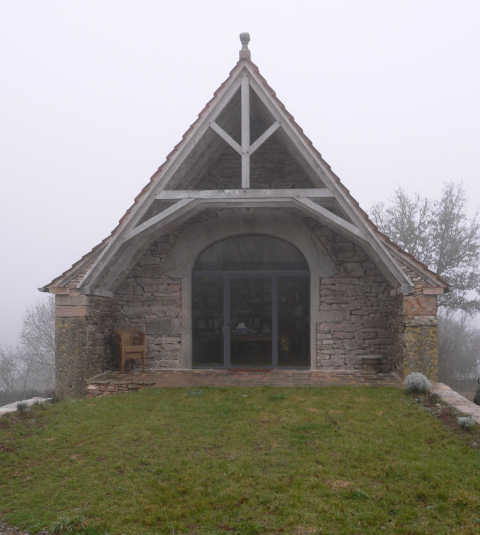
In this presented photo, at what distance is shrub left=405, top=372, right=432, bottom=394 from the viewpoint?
7199mm

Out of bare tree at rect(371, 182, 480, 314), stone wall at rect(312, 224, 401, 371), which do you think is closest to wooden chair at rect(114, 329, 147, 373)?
stone wall at rect(312, 224, 401, 371)

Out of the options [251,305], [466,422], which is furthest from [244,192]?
[466,422]

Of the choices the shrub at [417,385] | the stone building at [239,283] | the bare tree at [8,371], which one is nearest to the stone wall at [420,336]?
the stone building at [239,283]

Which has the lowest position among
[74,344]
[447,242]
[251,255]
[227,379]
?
[227,379]

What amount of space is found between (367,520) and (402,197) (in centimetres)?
2495

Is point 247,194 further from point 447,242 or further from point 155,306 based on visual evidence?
point 447,242

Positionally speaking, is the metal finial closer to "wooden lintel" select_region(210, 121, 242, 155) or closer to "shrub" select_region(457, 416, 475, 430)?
"wooden lintel" select_region(210, 121, 242, 155)

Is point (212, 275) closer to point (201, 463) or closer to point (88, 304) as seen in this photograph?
point (88, 304)

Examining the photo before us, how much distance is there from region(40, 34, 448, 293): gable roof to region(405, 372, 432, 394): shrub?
1615 mm

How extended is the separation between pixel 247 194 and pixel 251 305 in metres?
3.00

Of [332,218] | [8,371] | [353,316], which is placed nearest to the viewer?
[332,218]

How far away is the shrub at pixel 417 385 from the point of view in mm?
7199

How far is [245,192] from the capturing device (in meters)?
7.96

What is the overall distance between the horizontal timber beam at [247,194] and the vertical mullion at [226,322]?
255 centimetres
